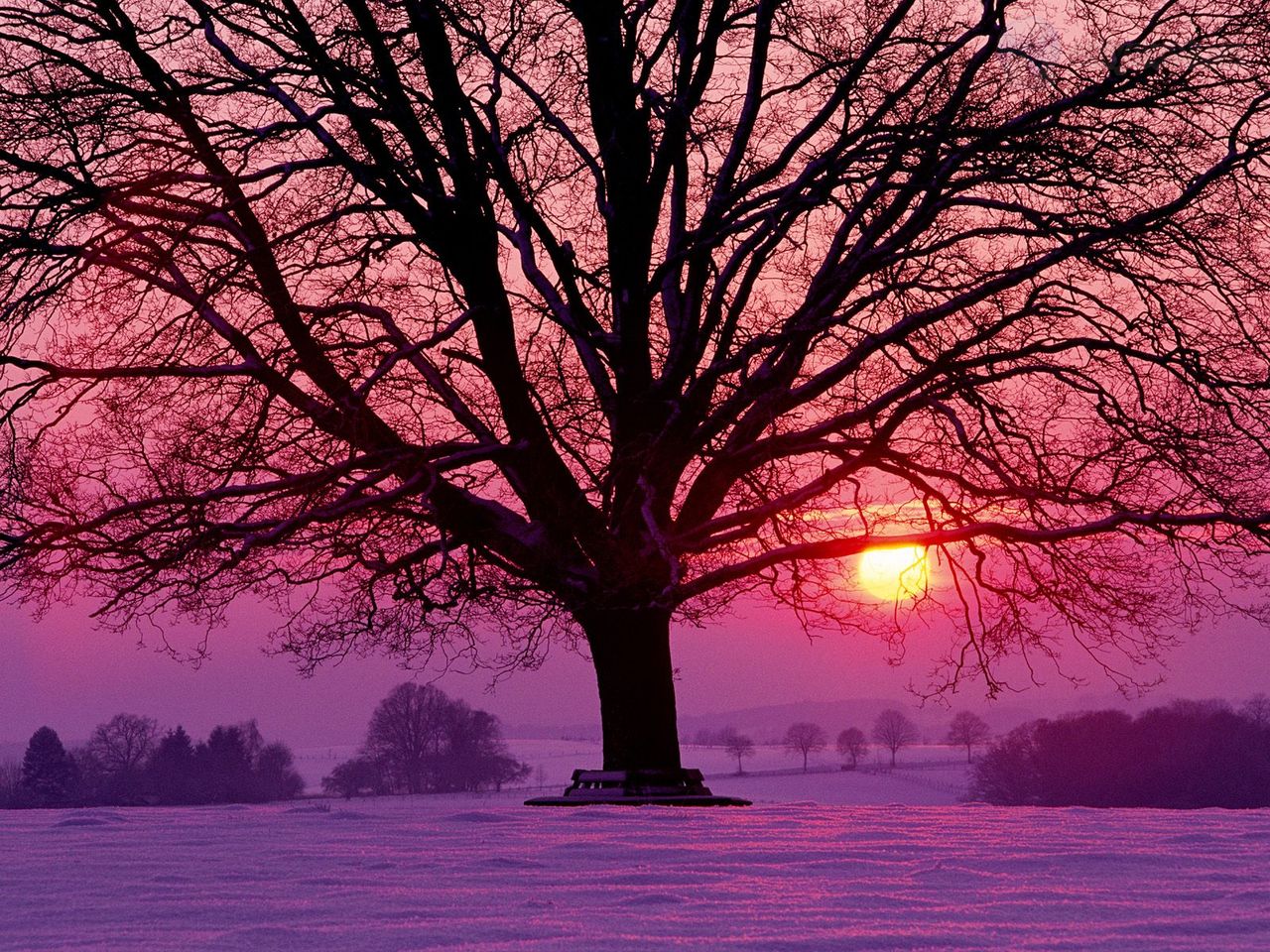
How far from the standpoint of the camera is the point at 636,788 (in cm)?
1138

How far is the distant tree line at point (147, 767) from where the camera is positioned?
59.3 metres

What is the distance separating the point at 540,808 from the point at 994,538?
20.2 ft

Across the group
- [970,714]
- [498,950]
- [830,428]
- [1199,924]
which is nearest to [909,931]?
[1199,924]

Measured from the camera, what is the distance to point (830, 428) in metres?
12.2

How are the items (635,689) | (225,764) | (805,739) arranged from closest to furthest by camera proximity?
(635,689) < (225,764) < (805,739)

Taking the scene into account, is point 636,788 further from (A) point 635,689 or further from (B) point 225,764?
(B) point 225,764

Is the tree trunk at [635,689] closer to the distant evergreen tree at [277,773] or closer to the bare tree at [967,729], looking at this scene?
the distant evergreen tree at [277,773]

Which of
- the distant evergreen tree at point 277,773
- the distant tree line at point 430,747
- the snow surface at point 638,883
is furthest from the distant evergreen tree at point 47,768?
the snow surface at point 638,883

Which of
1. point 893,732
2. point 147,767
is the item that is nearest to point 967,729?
point 893,732

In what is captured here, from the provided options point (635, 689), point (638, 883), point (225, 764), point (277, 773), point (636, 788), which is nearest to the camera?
point (638, 883)

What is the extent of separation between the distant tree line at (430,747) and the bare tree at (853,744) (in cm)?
4442

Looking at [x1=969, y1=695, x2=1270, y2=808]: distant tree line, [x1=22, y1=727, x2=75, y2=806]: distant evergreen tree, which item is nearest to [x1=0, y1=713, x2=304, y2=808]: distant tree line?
[x1=22, y1=727, x2=75, y2=806]: distant evergreen tree

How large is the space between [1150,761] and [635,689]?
55.1m

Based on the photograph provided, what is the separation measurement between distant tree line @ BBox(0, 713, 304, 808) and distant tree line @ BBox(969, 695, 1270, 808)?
37324 millimetres
